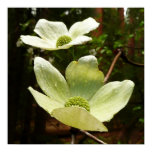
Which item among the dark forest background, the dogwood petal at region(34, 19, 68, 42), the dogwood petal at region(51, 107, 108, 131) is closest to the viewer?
the dogwood petal at region(51, 107, 108, 131)

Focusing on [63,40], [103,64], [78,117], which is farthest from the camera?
[103,64]

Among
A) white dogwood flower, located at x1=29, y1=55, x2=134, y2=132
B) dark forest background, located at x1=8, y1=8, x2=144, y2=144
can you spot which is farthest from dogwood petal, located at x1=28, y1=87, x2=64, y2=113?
dark forest background, located at x1=8, y1=8, x2=144, y2=144

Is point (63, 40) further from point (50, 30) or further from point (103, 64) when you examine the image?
point (103, 64)

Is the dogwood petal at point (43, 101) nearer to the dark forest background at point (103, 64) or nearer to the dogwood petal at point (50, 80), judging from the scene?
the dogwood petal at point (50, 80)

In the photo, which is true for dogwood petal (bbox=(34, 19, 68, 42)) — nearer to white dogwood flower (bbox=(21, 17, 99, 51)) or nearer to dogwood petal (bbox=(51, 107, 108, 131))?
white dogwood flower (bbox=(21, 17, 99, 51))

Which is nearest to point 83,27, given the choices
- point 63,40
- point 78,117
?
point 63,40

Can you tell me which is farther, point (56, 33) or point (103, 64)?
point (103, 64)
